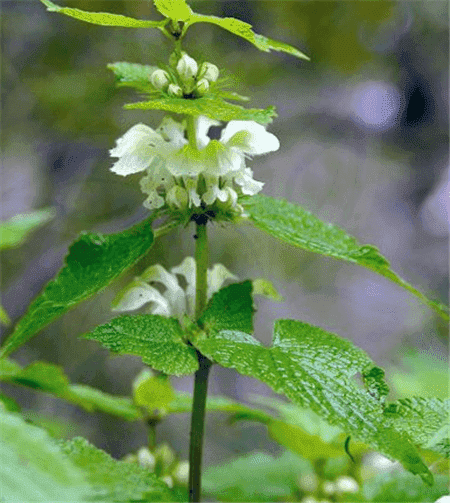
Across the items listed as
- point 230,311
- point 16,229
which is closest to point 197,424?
point 230,311

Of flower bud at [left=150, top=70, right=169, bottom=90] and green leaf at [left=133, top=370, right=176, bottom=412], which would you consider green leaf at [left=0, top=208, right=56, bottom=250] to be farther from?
flower bud at [left=150, top=70, right=169, bottom=90]

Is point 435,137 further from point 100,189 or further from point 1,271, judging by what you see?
point 1,271

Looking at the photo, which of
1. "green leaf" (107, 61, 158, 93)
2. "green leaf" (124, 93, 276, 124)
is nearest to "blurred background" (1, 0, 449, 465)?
"green leaf" (107, 61, 158, 93)

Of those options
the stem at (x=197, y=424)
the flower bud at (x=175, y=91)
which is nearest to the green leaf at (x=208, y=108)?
the flower bud at (x=175, y=91)

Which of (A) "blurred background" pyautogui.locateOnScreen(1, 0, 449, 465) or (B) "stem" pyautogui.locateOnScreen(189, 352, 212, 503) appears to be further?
(A) "blurred background" pyautogui.locateOnScreen(1, 0, 449, 465)

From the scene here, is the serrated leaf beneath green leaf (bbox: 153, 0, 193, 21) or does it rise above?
beneath

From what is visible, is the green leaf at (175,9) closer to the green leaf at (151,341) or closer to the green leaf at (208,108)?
the green leaf at (208,108)
